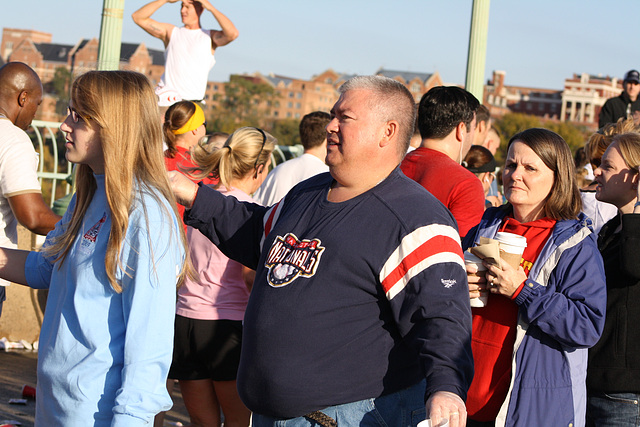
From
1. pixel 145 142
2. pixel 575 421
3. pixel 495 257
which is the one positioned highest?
pixel 145 142

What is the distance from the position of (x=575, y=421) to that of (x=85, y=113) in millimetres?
2220

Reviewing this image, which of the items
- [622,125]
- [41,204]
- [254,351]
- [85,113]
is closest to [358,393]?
[254,351]

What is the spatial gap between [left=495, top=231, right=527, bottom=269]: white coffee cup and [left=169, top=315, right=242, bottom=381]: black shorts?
186 centimetres

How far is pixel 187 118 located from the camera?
17.0 ft

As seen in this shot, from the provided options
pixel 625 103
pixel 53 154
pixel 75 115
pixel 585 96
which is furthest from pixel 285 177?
pixel 585 96

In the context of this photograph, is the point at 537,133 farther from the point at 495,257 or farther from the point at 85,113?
the point at 85,113

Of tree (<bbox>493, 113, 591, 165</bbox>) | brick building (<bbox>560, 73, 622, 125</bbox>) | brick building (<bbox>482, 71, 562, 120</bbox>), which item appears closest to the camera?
tree (<bbox>493, 113, 591, 165</bbox>)

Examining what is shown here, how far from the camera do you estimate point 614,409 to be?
11.5 feet

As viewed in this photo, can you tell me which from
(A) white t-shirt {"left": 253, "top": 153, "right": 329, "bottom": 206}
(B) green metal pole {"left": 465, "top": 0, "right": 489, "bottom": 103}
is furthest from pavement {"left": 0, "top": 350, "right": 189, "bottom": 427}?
(B) green metal pole {"left": 465, "top": 0, "right": 489, "bottom": 103}

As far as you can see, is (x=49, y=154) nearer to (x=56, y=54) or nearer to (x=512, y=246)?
(x=512, y=246)

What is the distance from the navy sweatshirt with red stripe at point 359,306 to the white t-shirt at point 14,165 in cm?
163

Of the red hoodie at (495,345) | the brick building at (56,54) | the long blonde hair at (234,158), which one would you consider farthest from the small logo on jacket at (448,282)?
the brick building at (56,54)

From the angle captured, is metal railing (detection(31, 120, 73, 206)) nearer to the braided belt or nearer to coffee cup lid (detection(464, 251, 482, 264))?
coffee cup lid (detection(464, 251, 482, 264))

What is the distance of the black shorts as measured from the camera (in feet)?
14.3
